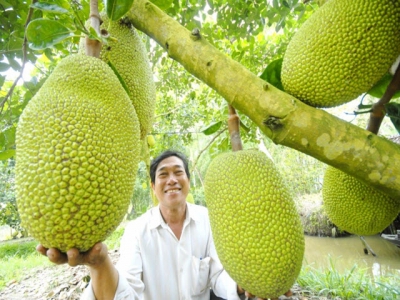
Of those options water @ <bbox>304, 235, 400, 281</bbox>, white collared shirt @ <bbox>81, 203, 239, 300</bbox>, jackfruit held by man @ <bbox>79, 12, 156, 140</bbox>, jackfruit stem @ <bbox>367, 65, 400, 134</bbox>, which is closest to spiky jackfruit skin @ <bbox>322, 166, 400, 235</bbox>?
jackfruit stem @ <bbox>367, 65, 400, 134</bbox>

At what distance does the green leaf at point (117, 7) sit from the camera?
0.73m

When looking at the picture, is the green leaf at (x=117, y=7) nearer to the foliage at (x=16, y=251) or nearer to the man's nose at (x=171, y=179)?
the man's nose at (x=171, y=179)

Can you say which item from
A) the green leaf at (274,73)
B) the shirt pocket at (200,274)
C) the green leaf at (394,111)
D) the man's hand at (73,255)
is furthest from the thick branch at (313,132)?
the shirt pocket at (200,274)

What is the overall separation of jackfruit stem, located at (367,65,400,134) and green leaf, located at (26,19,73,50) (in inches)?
32.4

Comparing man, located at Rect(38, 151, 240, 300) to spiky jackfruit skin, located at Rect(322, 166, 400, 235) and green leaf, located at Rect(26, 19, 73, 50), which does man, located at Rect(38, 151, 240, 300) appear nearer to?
spiky jackfruit skin, located at Rect(322, 166, 400, 235)

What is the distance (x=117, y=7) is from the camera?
2.42 ft

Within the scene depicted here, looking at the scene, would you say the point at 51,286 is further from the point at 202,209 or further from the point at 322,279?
the point at 322,279

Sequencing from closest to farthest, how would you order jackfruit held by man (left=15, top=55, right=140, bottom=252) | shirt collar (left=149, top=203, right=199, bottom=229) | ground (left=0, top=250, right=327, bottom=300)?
jackfruit held by man (left=15, top=55, right=140, bottom=252), shirt collar (left=149, top=203, right=199, bottom=229), ground (left=0, top=250, right=327, bottom=300)

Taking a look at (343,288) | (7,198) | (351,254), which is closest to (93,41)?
(343,288)

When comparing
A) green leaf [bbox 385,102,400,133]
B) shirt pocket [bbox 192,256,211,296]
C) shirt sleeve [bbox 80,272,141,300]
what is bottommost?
shirt pocket [bbox 192,256,211,296]

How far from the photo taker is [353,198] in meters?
0.89

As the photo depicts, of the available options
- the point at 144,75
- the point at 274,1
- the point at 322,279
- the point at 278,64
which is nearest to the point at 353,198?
the point at 278,64

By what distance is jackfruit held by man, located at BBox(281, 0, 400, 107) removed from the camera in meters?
0.68

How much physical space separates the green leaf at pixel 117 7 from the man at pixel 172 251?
1474 millimetres
